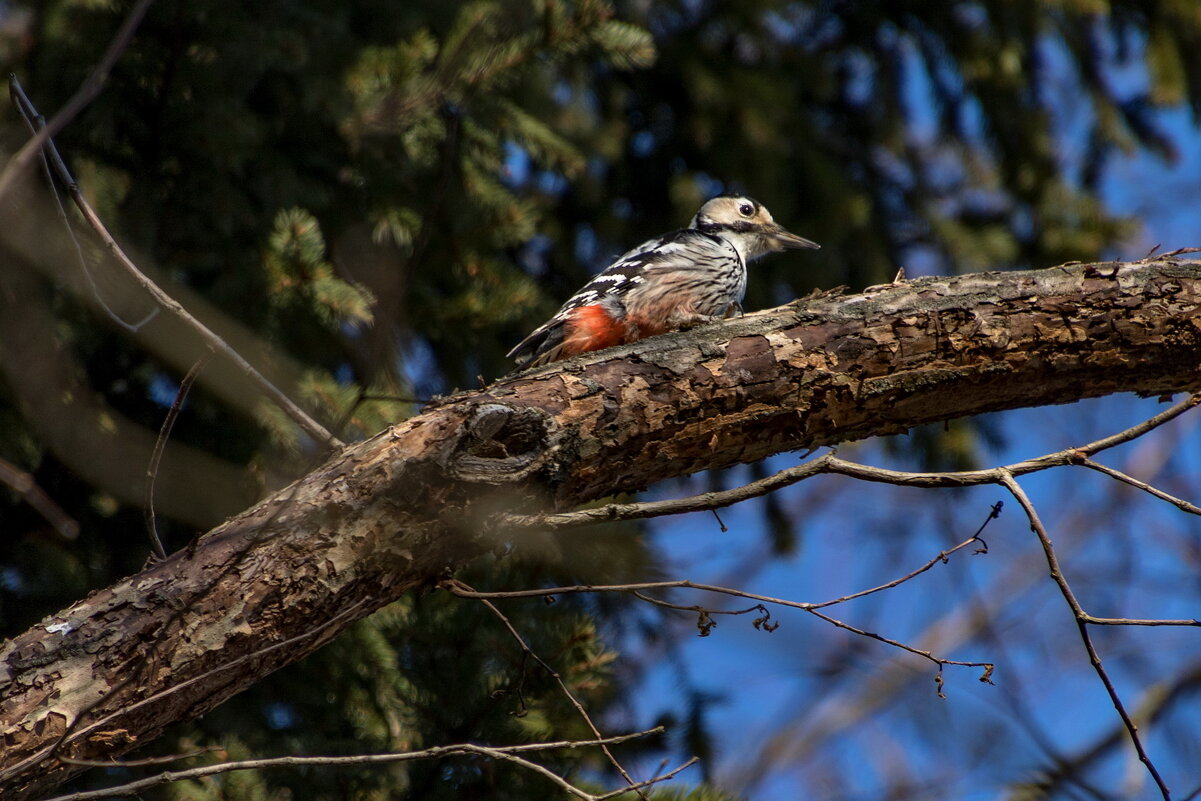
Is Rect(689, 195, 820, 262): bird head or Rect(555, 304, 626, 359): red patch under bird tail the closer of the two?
Rect(555, 304, 626, 359): red patch under bird tail

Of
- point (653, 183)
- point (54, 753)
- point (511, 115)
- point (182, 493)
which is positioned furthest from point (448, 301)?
point (54, 753)

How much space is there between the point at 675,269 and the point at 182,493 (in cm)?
187

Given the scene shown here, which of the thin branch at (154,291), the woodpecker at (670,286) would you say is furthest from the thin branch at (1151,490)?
the thin branch at (154,291)

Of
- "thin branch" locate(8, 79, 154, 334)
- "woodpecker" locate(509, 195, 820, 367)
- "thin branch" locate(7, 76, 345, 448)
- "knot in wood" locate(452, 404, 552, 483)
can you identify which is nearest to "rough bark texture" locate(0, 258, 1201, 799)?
"knot in wood" locate(452, 404, 552, 483)

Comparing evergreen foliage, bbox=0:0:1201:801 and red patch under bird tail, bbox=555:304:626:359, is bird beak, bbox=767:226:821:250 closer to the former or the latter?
evergreen foliage, bbox=0:0:1201:801

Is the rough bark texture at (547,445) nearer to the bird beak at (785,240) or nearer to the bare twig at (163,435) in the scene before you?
the bare twig at (163,435)

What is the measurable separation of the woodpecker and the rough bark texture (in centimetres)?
72

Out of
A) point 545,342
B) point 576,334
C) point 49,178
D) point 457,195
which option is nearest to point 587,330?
point 576,334

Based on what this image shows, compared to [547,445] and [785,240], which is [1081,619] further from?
[785,240]

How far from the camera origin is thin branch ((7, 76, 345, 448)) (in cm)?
195

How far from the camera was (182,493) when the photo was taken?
11.0 ft

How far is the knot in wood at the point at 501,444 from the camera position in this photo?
7.41 ft

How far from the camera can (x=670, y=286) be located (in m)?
3.92

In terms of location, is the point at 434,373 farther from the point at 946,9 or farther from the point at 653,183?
the point at 946,9
